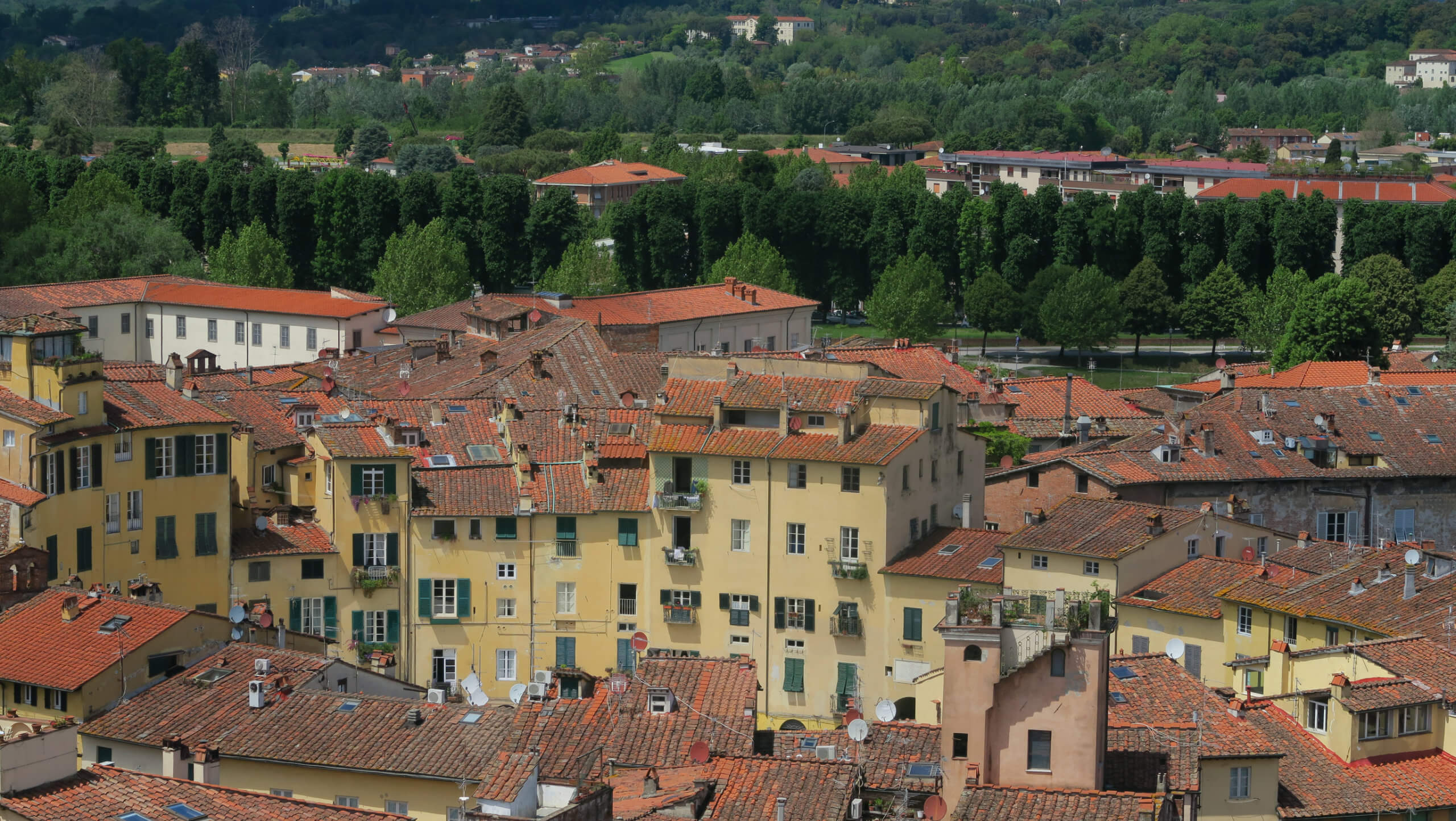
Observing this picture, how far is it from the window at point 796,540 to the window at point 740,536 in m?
1.18

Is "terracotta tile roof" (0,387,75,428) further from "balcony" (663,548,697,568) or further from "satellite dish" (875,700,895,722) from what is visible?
"satellite dish" (875,700,895,722)

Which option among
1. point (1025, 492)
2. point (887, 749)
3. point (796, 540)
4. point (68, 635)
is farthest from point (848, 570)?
point (68, 635)

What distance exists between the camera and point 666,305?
102m

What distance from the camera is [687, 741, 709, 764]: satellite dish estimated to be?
4112cm

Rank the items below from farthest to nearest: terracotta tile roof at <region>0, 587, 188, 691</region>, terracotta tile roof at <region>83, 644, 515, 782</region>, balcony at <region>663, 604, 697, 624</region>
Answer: balcony at <region>663, 604, 697, 624</region> < terracotta tile roof at <region>0, 587, 188, 691</region> < terracotta tile roof at <region>83, 644, 515, 782</region>

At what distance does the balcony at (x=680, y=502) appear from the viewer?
61.9m

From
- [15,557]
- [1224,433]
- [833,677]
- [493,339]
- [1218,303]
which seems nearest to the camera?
[15,557]

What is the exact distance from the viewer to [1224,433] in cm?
7206

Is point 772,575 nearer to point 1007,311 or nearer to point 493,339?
point 493,339

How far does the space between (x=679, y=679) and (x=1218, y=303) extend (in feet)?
262

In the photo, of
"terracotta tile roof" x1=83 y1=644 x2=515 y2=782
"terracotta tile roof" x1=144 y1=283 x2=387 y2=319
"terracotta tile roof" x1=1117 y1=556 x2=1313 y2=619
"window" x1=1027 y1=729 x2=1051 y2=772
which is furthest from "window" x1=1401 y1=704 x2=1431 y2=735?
"terracotta tile roof" x1=144 y1=283 x2=387 y2=319

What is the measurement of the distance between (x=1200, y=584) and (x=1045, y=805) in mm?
20341

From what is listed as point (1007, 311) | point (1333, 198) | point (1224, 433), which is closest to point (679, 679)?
point (1224, 433)

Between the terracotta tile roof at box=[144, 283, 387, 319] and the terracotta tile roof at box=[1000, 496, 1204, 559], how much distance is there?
4519cm
